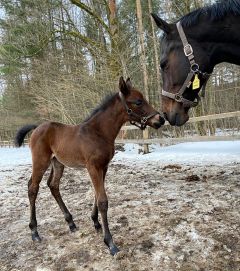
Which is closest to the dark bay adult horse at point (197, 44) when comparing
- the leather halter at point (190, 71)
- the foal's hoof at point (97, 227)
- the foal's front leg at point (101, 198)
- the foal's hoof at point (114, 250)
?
the leather halter at point (190, 71)

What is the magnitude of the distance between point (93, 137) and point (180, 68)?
1.08m

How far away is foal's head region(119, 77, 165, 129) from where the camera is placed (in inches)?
112

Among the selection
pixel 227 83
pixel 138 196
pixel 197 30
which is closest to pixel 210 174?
pixel 138 196

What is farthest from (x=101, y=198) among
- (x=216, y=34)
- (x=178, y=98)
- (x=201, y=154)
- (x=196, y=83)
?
(x=201, y=154)

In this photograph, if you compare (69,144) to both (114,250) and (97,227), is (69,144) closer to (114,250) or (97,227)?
(97,227)

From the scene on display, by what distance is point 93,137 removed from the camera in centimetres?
284

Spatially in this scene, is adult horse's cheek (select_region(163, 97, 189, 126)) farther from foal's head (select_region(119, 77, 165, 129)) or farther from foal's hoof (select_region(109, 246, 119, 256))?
foal's hoof (select_region(109, 246, 119, 256))

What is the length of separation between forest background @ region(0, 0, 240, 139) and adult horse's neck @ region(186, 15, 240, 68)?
21.7ft

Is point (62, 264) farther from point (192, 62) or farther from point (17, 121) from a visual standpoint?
point (17, 121)

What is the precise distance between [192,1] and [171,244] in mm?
8471

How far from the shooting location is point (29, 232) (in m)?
3.00

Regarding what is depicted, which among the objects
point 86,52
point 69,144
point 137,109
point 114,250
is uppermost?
point 86,52

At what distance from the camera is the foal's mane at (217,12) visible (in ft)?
7.60

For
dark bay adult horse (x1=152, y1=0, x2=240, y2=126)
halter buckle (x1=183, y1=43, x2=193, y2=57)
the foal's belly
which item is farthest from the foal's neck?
the foal's belly
